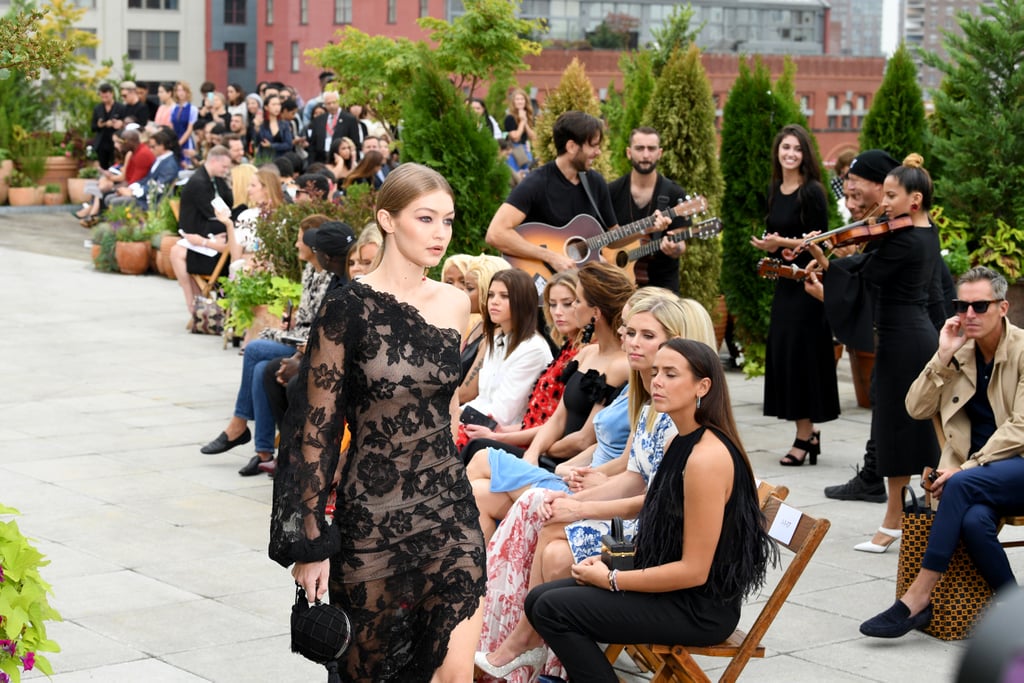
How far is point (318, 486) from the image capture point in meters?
3.58

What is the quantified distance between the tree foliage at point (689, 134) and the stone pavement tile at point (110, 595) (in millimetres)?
5942

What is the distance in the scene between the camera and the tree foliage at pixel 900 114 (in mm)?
12367

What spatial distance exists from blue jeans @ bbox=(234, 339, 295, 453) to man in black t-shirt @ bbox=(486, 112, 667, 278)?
64.1 inches

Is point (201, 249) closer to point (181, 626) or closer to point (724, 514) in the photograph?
point (181, 626)

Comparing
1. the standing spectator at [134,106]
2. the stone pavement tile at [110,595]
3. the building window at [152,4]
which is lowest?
the stone pavement tile at [110,595]

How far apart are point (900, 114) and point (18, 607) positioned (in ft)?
32.9

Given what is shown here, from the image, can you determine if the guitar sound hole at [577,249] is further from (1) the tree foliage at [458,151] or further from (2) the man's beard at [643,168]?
(1) the tree foliage at [458,151]

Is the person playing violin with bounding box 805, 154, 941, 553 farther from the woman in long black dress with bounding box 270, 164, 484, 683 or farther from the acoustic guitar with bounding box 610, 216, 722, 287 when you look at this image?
the woman in long black dress with bounding box 270, 164, 484, 683

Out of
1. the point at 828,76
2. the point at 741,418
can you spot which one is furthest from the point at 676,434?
the point at 828,76

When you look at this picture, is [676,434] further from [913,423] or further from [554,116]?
[554,116]

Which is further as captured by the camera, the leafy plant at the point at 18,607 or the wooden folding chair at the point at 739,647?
the wooden folding chair at the point at 739,647

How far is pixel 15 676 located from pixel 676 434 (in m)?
2.38

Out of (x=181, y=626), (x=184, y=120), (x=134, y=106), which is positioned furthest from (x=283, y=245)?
(x=134, y=106)

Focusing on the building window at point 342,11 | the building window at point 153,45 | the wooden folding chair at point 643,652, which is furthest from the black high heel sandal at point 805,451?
the building window at point 153,45
